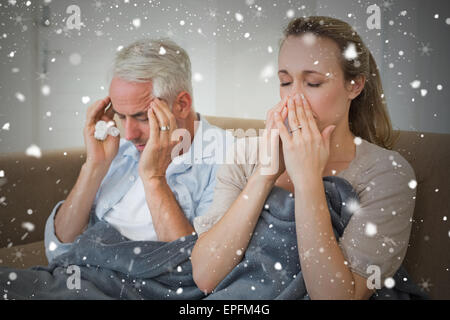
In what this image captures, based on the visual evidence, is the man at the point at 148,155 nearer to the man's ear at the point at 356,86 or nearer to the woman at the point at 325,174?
the woman at the point at 325,174

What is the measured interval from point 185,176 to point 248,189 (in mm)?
145

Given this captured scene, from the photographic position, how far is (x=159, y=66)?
64 centimetres

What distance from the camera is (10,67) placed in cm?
68

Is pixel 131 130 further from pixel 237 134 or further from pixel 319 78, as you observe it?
pixel 319 78

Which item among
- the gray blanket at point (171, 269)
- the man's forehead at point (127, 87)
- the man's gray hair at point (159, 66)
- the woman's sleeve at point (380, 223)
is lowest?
the gray blanket at point (171, 269)

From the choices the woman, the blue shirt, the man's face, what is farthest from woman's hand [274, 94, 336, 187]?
the man's face

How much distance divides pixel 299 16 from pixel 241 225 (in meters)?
0.32

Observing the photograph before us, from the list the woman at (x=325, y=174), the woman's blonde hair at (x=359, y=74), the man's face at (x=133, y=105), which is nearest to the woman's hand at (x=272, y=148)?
the woman at (x=325, y=174)

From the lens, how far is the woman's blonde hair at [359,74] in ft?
Result: 1.78

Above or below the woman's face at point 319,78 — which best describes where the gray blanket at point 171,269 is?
below

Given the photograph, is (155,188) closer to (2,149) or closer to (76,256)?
(76,256)

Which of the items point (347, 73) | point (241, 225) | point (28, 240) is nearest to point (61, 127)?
point (28, 240)

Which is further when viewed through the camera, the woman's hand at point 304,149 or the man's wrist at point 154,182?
the man's wrist at point 154,182

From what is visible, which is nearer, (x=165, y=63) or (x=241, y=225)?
(x=241, y=225)
